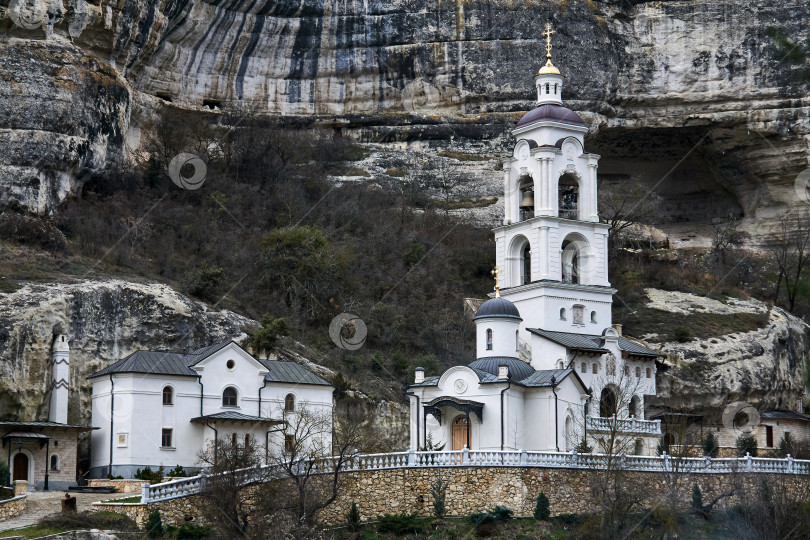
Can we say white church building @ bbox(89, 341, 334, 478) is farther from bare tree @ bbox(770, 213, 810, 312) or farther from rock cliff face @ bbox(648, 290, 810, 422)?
bare tree @ bbox(770, 213, 810, 312)

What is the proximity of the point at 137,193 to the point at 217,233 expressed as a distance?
404cm

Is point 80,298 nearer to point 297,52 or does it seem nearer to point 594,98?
point 297,52

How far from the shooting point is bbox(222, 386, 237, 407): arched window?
4950 cm

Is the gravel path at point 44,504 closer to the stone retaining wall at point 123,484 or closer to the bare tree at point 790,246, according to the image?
the stone retaining wall at point 123,484

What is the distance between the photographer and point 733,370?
59.3 m

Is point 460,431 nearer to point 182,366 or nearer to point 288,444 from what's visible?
point 288,444

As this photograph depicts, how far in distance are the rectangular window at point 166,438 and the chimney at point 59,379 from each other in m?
3.18

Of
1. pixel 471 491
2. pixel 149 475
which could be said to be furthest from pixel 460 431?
pixel 149 475

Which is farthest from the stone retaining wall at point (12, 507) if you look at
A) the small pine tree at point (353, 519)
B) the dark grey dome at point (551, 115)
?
the dark grey dome at point (551, 115)

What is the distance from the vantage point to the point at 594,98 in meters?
74.2

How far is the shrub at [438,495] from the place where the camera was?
4272cm

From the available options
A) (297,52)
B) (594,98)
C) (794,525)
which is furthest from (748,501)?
(297,52)

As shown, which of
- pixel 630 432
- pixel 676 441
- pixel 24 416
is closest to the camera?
pixel 24 416

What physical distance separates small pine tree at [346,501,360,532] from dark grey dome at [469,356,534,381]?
30.7ft
